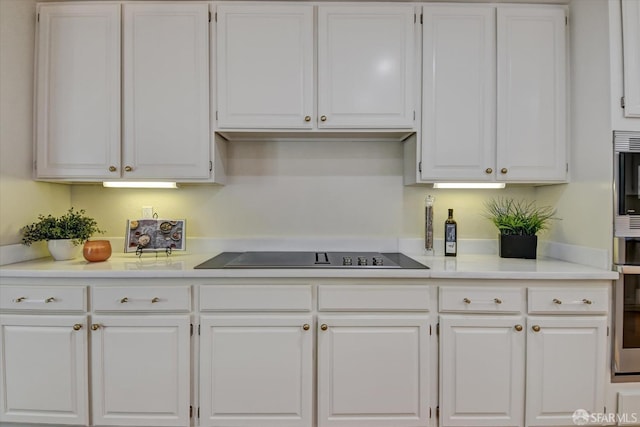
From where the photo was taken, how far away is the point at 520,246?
210cm

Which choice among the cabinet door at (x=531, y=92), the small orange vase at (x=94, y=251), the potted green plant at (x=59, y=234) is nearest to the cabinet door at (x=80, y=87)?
the potted green plant at (x=59, y=234)

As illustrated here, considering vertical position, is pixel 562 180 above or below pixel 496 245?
above

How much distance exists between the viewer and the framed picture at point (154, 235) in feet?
6.96

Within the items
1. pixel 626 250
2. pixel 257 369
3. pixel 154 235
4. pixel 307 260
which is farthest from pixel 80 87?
pixel 626 250

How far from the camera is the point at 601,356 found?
168 centimetres

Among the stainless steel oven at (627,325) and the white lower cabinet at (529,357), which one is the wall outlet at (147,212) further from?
the stainless steel oven at (627,325)

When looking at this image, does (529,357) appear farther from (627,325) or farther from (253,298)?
(253,298)

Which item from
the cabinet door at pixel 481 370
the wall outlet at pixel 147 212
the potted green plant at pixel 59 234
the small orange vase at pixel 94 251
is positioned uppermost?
the wall outlet at pixel 147 212

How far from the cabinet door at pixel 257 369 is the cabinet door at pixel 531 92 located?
58.2 inches

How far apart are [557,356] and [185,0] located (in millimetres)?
2657

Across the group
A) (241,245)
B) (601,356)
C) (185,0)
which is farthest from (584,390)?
(185,0)

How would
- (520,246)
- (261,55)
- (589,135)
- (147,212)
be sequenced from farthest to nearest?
1. (147,212)
2. (520,246)
3. (261,55)
4. (589,135)

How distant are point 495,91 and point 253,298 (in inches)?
67.8

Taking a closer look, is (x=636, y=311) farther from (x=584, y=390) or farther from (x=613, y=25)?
(x=613, y=25)
